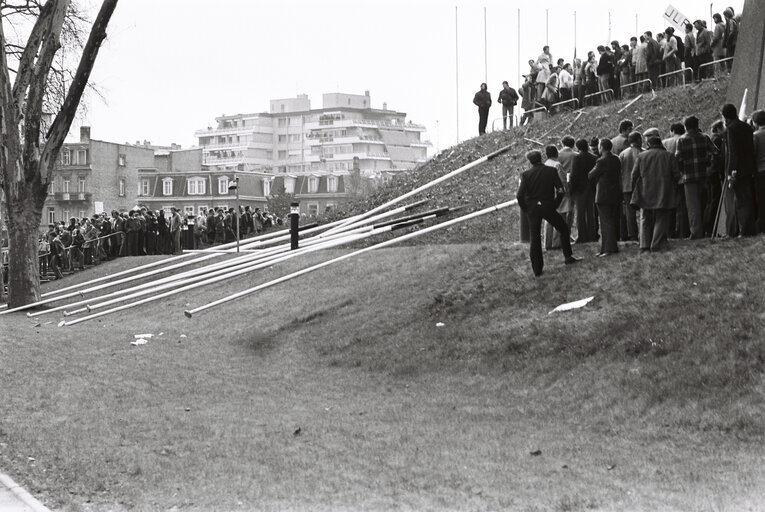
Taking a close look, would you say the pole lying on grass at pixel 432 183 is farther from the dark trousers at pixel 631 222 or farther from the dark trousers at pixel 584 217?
the dark trousers at pixel 631 222

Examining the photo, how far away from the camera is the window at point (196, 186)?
11675 cm

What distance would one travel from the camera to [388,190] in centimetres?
3703

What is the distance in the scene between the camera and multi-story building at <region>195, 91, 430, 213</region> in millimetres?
165375

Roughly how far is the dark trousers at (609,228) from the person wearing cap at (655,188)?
25.7 inches

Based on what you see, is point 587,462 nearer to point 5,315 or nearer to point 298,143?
point 5,315

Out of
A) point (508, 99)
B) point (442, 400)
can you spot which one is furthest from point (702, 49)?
point (442, 400)

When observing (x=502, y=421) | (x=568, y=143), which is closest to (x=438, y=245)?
(x=568, y=143)

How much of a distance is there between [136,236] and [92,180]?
77.4 meters

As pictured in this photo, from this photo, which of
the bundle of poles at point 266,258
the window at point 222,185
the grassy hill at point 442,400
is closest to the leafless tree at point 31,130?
the bundle of poles at point 266,258

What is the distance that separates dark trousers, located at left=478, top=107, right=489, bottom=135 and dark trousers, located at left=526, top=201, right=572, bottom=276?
2030 centimetres

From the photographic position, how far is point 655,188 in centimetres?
1692

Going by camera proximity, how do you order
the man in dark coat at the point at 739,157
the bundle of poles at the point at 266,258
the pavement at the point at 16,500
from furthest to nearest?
1. the bundle of poles at the point at 266,258
2. the man in dark coat at the point at 739,157
3. the pavement at the point at 16,500

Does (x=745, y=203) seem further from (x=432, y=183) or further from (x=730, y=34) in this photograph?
(x=730, y=34)

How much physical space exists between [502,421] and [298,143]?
167m
